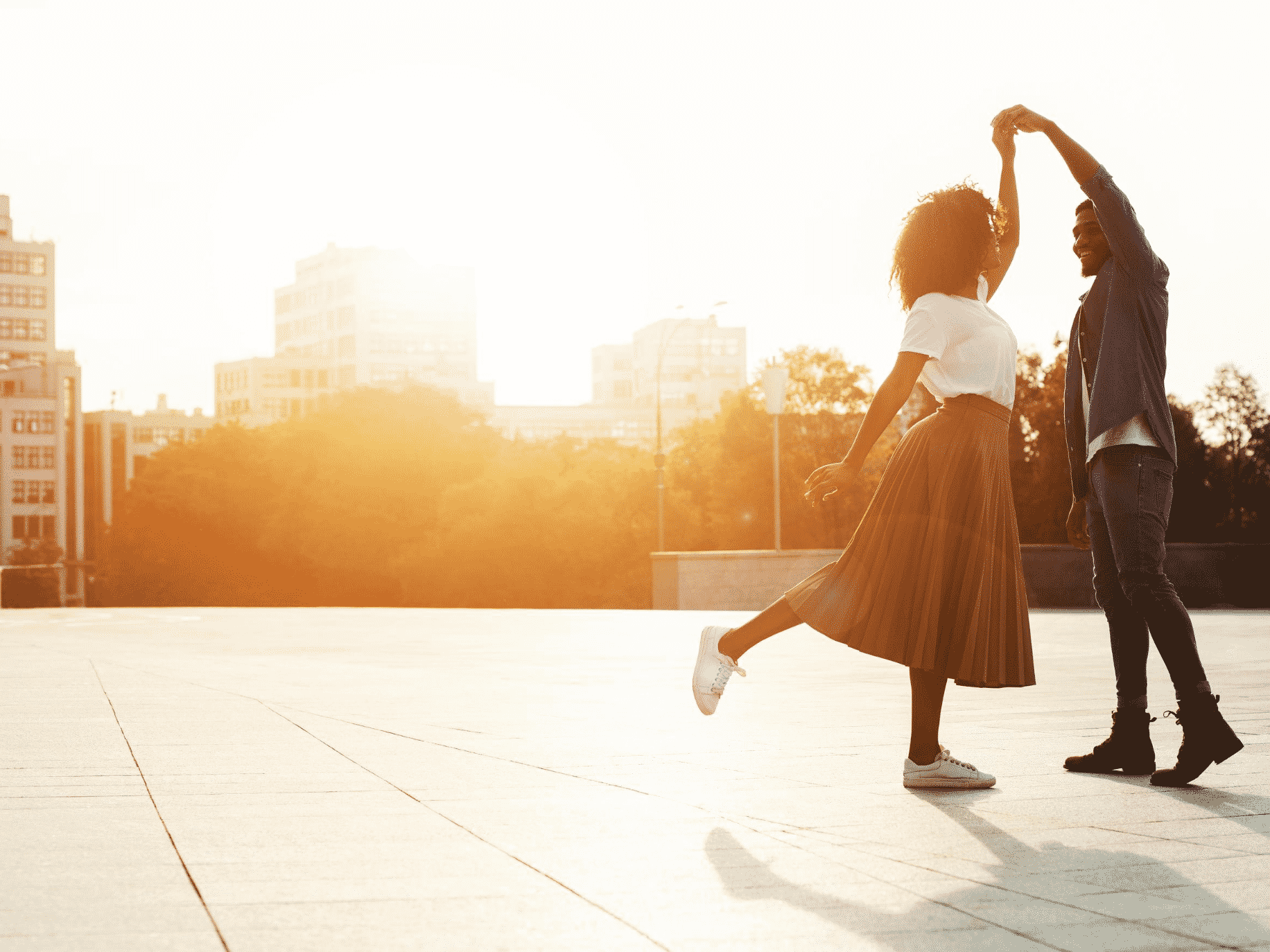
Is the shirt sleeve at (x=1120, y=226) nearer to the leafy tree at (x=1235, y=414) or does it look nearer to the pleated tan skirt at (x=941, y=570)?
the pleated tan skirt at (x=941, y=570)

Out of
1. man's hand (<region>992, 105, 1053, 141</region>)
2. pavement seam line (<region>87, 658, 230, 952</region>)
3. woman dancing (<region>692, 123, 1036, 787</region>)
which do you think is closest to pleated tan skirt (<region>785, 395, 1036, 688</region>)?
woman dancing (<region>692, 123, 1036, 787</region>)

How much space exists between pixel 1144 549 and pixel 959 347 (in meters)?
0.86

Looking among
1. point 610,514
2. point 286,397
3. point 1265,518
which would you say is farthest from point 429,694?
point 286,397

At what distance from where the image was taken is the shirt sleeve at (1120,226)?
16.3 ft

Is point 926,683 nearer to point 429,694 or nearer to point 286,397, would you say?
point 429,694

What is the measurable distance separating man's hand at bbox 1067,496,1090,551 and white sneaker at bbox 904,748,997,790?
3.40 feet

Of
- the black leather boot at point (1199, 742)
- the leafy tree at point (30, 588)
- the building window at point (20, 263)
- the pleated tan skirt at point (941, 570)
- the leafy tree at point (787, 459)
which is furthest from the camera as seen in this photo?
the building window at point (20, 263)

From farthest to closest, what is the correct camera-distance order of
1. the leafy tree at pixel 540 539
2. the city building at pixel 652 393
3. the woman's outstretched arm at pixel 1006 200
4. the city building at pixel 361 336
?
the city building at pixel 652 393 → the city building at pixel 361 336 → the leafy tree at pixel 540 539 → the woman's outstretched arm at pixel 1006 200

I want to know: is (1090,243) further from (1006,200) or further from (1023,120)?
(1023,120)

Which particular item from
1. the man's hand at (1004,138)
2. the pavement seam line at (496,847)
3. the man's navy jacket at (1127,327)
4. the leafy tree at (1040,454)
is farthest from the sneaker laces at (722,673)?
the leafy tree at (1040,454)

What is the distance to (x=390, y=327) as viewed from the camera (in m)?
166

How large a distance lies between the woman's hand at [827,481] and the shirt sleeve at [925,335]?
0.40 meters

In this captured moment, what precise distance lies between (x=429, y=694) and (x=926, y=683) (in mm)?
4281

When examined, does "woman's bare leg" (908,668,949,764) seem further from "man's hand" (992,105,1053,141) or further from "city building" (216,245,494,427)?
"city building" (216,245,494,427)
